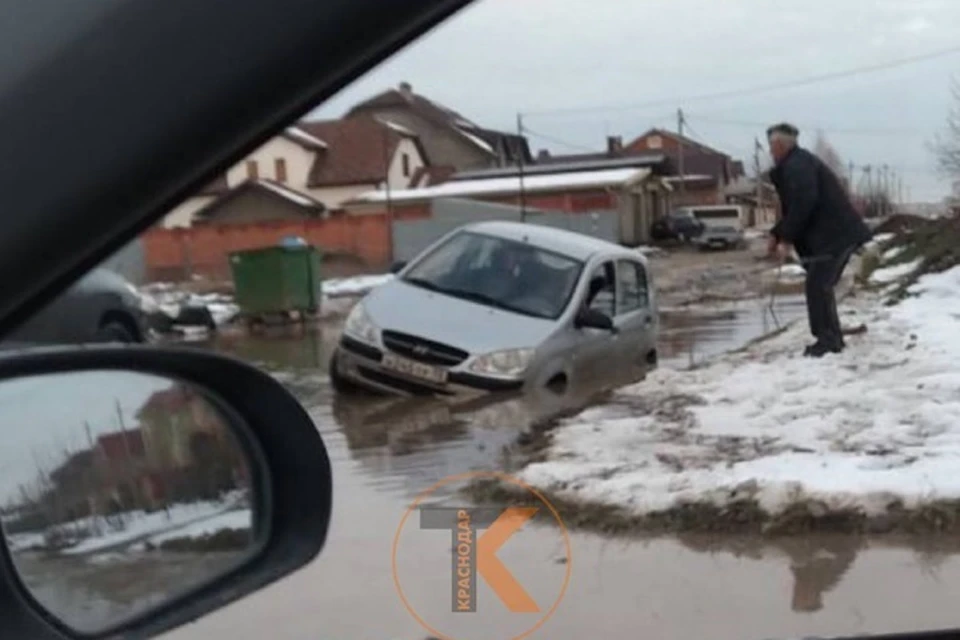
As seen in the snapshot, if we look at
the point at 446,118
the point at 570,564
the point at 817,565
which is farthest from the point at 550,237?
the point at 817,565

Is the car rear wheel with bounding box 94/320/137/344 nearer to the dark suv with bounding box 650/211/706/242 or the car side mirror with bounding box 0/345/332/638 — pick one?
the car side mirror with bounding box 0/345/332/638

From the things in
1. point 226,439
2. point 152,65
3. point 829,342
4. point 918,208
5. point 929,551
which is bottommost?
point 929,551

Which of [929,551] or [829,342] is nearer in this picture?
[829,342]

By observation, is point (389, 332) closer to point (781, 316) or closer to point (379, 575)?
point (379, 575)

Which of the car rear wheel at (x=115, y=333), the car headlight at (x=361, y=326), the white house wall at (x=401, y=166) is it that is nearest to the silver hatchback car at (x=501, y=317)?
the car headlight at (x=361, y=326)

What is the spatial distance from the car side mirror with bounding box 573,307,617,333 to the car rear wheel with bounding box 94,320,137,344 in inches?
32.8

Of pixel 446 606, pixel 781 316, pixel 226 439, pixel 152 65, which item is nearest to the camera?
pixel 152 65

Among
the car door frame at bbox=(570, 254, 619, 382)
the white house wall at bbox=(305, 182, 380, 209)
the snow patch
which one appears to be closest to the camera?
the white house wall at bbox=(305, 182, 380, 209)

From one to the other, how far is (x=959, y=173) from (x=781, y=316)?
15.5 inches

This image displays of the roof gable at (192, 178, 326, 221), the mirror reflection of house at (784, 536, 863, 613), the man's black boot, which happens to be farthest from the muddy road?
the roof gable at (192, 178, 326, 221)

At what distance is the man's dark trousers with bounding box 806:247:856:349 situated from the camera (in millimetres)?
1997

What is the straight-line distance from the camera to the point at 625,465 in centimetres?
228

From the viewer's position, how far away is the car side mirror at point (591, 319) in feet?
6.20

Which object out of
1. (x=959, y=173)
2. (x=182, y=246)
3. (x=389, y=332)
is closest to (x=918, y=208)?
(x=959, y=173)
